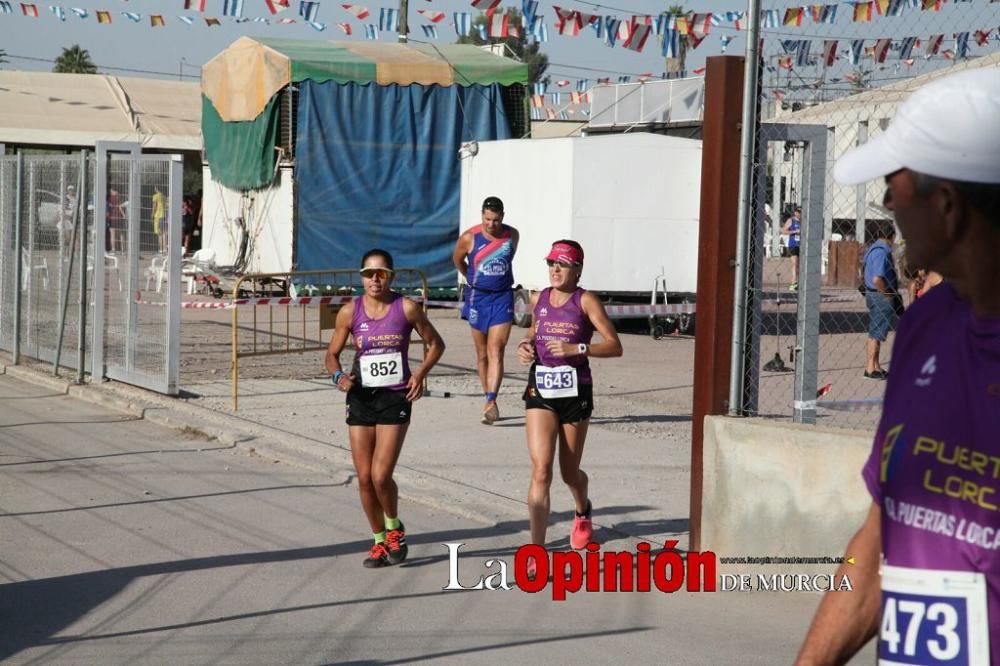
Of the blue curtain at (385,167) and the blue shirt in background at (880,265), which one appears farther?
the blue curtain at (385,167)

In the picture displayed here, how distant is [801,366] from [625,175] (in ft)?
42.6

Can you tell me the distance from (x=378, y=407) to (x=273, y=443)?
3794 millimetres

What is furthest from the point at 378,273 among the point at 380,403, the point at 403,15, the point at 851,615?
the point at 403,15

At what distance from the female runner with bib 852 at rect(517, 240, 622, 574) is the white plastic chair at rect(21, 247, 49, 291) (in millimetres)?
9876

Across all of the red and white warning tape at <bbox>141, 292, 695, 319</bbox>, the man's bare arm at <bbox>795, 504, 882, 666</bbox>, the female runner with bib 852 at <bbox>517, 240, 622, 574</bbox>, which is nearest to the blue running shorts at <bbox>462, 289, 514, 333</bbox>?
the red and white warning tape at <bbox>141, 292, 695, 319</bbox>

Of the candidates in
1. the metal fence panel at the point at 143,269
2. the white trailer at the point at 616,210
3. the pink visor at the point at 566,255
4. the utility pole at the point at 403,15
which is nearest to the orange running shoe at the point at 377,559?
the pink visor at the point at 566,255

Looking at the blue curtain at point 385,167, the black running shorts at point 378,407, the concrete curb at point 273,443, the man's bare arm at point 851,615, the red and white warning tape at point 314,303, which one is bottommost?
the concrete curb at point 273,443

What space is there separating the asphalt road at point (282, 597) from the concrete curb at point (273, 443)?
0.17m

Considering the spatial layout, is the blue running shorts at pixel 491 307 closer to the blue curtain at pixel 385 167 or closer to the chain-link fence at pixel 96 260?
the chain-link fence at pixel 96 260

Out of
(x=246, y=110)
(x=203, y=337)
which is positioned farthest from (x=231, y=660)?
(x=246, y=110)

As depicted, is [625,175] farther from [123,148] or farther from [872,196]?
[872,196]

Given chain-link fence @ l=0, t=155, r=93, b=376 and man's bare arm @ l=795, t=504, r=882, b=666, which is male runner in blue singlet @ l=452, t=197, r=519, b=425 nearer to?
chain-link fence @ l=0, t=155, r=93, b=376

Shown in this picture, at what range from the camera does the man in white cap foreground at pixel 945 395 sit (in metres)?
2.23

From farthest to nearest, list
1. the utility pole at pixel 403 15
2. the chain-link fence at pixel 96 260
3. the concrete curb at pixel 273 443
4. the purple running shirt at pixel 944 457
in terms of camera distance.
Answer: the utility pole at pixel 403 15 < the chain-link fence at pixel 96 260 < the concrete curb at pixel 273 443 < the purple running shirt at pixel 944 457
